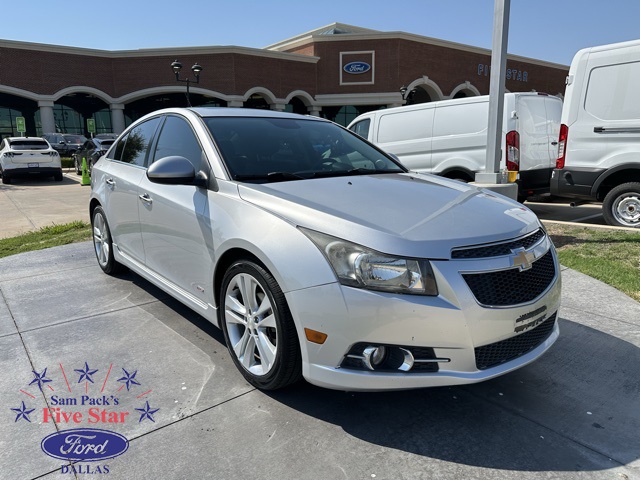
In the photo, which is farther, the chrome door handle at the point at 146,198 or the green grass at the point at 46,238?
the green grass at the point at 46,238

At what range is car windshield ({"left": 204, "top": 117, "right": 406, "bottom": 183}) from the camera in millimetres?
3236

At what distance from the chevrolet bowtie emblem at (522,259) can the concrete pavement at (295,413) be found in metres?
0.81

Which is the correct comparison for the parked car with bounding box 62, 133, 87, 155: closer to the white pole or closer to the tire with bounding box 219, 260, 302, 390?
the white pole

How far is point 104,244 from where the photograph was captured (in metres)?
5.12

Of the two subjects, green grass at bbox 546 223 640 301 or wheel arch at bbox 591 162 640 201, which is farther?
wheel arch at bbox 591 162 640 201

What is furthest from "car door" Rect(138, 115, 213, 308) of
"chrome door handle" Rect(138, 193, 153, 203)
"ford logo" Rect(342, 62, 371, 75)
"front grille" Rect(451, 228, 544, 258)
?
"ford logo" Rect(342, 62, 371, 75)

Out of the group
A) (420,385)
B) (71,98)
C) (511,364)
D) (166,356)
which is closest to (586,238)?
(511,364)

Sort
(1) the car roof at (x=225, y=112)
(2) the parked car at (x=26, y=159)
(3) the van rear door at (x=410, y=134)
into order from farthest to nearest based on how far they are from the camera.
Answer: (2) the parked car at (x=26, y=159) → (3) the van rear door at (x=410, y=134) → (1) the car roof at (x=225, y=112)

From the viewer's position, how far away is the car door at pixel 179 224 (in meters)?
3.16

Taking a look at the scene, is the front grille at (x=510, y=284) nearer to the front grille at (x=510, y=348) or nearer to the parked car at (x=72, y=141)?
the front grille at (x=510, y=348)

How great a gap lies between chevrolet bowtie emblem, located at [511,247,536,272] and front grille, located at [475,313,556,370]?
1.17 ft

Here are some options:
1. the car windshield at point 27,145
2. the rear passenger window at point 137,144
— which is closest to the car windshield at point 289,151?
the rear passenger window at point 137,144

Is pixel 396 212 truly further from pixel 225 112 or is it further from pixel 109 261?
pixel 109 261

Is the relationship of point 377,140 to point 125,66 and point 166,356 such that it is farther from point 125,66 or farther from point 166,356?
point 125,66
